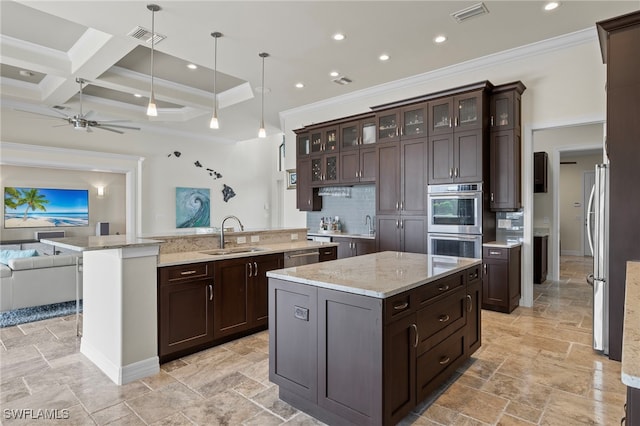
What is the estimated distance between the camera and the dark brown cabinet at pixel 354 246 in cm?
563

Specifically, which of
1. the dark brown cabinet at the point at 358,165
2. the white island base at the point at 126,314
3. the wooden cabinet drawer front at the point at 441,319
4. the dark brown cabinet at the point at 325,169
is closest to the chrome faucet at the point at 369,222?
the dark brown cabinet at the point at 358,165

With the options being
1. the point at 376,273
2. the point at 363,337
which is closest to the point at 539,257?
the point at 376,273

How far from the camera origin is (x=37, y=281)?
14.6 feet

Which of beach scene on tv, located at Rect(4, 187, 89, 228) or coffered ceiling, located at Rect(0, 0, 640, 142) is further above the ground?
coffered ceiling, located at Rect(0, 0, 640, 142)

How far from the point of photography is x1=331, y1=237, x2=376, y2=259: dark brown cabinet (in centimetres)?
563

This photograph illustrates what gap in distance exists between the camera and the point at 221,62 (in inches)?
187

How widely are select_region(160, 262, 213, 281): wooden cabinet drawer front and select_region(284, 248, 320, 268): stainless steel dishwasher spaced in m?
0.95

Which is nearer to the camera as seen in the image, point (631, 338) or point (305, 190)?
point (631, 338)

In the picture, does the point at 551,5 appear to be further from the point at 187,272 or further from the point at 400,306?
the point at 187,272

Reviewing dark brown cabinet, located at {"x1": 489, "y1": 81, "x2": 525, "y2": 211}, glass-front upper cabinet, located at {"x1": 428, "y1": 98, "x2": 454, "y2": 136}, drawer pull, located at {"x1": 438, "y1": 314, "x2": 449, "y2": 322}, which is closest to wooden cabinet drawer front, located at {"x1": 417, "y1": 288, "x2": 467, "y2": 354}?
drawer pull, located at {"x1": 438, "y1": 314, "x2": 449, "y2": 322}

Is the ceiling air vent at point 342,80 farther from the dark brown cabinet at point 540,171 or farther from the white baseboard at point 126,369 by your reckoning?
the white baseboard at point 126,369

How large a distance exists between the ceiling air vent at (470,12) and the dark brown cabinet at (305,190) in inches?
137

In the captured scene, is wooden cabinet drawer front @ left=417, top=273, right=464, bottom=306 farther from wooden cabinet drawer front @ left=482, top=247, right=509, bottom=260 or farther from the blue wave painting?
the blue wave painting

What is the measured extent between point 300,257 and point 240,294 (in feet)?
2.88
